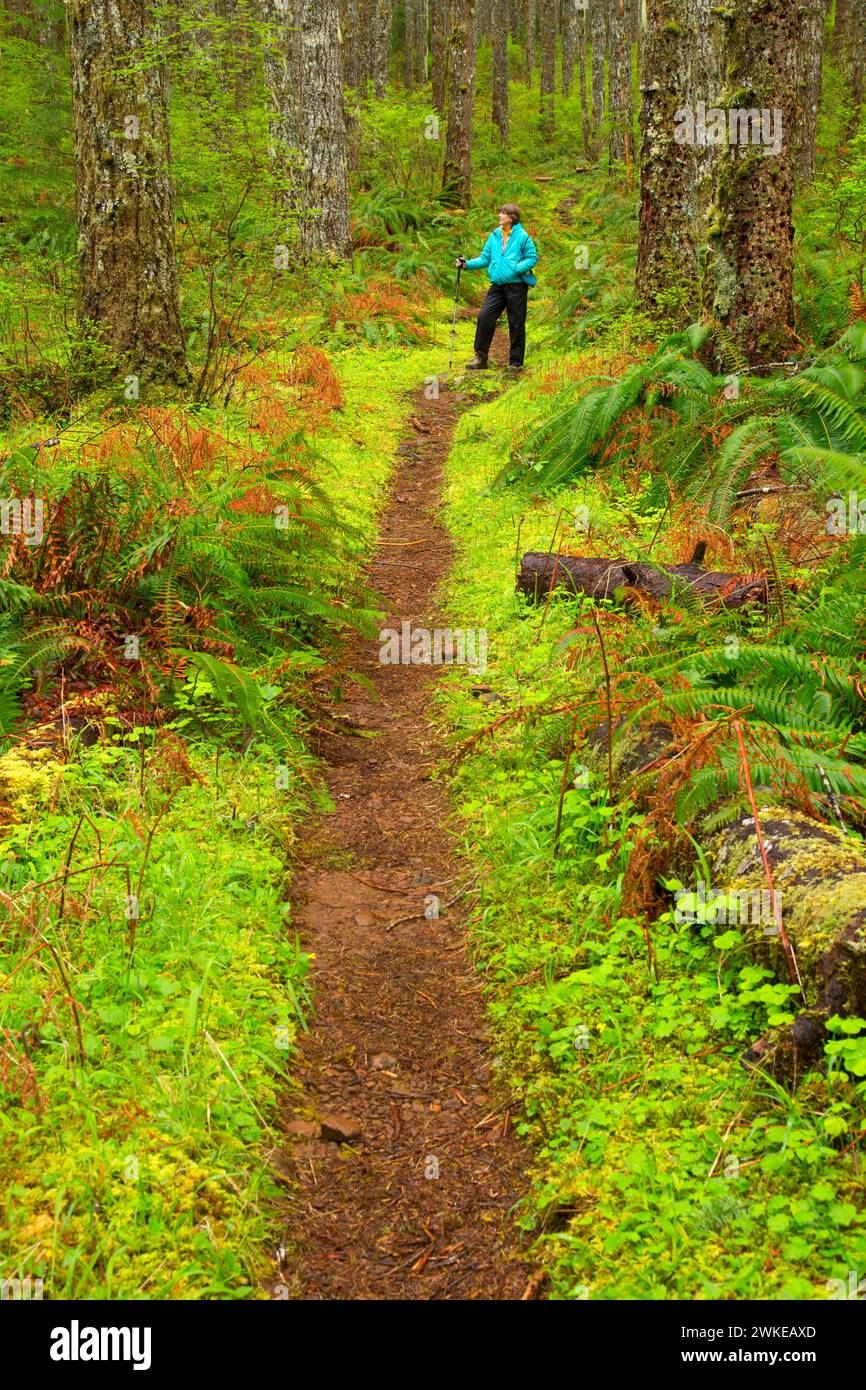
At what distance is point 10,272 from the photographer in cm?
1200

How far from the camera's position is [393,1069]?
373cm

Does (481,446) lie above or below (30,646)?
above

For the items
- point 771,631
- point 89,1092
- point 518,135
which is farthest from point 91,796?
point 518,135

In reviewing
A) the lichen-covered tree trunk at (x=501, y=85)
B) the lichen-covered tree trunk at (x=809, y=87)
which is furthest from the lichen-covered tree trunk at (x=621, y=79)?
the lichen-covered tree trunk at (x=501, y=85)

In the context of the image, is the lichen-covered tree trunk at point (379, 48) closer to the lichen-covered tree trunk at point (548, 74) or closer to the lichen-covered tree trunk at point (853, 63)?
the lichen-covered tree trunk at point (548, 74)

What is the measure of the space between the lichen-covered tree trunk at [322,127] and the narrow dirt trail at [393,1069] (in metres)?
13.3

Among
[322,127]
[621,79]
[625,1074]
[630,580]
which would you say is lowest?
[625,1074]

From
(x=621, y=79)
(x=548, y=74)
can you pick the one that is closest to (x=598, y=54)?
(x=548, y=74)

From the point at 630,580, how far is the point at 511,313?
27.4ft

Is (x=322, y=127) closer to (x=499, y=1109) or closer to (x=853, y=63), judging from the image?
(x=853, y=63)

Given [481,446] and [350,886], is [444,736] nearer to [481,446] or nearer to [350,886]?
[350,886]

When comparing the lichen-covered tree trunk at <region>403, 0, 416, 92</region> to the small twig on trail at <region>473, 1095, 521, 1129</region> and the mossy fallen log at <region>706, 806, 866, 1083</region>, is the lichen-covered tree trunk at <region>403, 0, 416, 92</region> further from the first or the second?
the small twig on trail at <region>473, 1095, 521, 1129</region>

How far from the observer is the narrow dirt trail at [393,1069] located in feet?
9.86
